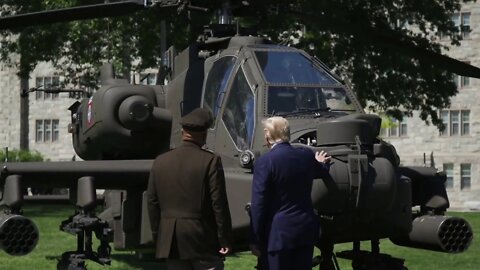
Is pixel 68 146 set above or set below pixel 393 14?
below

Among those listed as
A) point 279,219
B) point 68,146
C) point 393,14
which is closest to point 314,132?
point 279,219

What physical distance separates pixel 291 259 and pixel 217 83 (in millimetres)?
3101

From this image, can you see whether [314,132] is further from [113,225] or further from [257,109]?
[113,225]

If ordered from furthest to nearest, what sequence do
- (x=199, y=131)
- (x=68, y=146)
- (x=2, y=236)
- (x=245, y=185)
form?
1. (x=68, y=146)
2. (x=2, y=236)
3. (x=245, y=185)
4. (x=199, y=131)

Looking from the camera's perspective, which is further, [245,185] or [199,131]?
[245,185]

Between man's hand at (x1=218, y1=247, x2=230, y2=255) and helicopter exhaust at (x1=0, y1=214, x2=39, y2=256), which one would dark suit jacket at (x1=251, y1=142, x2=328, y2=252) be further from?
helicopter exhaust at (x1=0, y1=214, x2=39, y2=256)

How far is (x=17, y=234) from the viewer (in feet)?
34.9

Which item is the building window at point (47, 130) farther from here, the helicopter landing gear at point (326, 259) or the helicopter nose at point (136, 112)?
the helicopter landing gear at point (326, 259)

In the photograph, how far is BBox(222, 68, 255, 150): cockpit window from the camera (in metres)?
10.6

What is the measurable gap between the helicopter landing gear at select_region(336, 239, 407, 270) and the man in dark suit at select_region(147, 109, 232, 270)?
118 inches

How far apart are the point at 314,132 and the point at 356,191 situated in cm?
90

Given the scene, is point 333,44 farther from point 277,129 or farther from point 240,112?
point 277,129

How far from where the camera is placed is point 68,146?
68062 millimetres

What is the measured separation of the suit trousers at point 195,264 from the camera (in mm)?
8352
